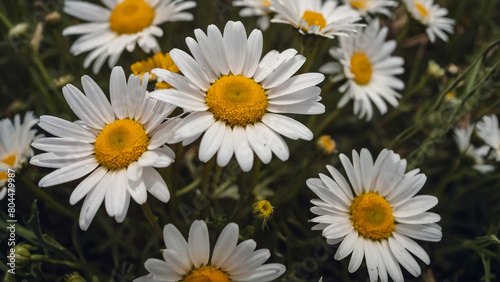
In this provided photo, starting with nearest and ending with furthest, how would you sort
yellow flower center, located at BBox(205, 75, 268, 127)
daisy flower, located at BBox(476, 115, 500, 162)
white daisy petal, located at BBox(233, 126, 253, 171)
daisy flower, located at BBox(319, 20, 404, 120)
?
white daisy petal, located at BBox(233, 126, 253, 171) < yellow flower center, located at BBox(205, 75, 268, 127) < daisy flower, located at BBox(476, 115, 500, 162) < daisy flower, located at BBox(319, 20, 404, 120)

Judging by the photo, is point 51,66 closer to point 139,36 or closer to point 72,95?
point 139,36

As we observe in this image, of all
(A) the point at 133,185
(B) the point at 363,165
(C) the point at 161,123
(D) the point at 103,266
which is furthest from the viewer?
(D) the point at 103,266

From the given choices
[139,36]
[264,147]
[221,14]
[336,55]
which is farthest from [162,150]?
[221,14]

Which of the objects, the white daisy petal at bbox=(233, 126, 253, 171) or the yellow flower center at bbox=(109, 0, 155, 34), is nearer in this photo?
the white daisy petal at bbox=(233, 126, 253, 171)

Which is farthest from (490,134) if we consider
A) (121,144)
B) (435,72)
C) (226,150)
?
(121,144)

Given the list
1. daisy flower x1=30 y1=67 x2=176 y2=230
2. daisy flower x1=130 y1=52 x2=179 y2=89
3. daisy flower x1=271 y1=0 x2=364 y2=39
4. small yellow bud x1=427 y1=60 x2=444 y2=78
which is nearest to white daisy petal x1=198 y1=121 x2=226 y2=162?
daisy flower x1=30 y1=67 x2=176 y2=230

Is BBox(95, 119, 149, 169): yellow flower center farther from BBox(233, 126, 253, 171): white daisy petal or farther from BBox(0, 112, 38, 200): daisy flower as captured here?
BBox(0, 112, 38, 200): daisy flower

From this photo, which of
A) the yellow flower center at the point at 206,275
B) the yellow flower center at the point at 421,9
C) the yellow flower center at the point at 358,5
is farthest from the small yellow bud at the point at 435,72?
the yellow flower center at the point at 206,275
